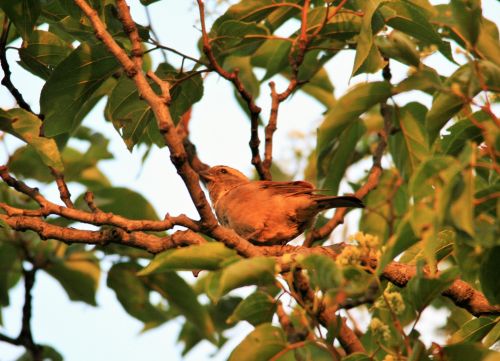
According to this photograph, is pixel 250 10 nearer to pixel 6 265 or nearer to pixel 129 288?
pixel 129 288

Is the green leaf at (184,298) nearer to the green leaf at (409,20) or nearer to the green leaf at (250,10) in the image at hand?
the green leaf at (250,10)

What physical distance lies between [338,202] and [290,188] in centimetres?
69

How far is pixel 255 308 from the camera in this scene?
3.15 metres

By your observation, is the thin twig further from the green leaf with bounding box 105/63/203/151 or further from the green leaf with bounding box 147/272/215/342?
the green leaf with bounding box 147/272/215/342

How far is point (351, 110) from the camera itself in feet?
10.9

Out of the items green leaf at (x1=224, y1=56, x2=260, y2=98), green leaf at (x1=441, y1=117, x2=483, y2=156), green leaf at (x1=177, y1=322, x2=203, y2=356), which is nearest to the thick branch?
green leaf at (x1=441, y1=117, x2=483, y2=156)

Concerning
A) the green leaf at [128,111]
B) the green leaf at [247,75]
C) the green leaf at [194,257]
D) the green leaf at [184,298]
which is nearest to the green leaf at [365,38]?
the green leaf at [128,111]

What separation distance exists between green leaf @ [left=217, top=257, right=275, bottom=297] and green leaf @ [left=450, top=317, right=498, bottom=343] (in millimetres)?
1345

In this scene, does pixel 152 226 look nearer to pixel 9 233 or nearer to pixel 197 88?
pixel 197 88

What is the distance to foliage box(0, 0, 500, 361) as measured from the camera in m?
2.80

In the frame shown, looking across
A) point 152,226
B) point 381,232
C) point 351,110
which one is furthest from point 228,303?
point 351,110

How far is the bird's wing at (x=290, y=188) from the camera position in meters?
6.36

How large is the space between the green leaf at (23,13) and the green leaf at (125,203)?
1958 mm

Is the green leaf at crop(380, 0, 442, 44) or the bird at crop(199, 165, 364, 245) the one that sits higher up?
the green leaf at crop(380, 0, 442, 44)
